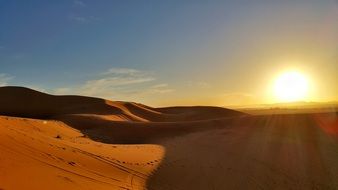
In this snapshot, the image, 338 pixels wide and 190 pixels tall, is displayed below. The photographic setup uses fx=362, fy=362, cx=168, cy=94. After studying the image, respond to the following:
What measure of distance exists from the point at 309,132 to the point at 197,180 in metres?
10.1

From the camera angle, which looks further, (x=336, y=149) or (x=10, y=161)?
(x=336, y=149)

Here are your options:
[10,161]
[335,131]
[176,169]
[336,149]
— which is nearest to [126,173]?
[176,169]

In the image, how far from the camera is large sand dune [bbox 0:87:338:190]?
27.8 ft

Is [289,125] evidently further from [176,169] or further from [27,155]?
[27,155]

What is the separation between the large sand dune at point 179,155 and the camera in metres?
8.48

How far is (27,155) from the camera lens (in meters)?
8.72

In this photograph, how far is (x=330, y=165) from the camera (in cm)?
1355

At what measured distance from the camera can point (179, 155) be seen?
45.8ft

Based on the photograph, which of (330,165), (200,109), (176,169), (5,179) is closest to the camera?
(5,179)

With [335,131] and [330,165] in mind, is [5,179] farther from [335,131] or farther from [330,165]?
[335,131]

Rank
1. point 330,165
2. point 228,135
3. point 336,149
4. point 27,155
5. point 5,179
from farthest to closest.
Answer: point 228,135, point 336,149, point 330,165, point 27,155, point 5,179

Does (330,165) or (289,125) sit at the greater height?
(289,125)

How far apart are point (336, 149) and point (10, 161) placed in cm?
1370

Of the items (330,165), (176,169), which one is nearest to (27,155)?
(176,169)
